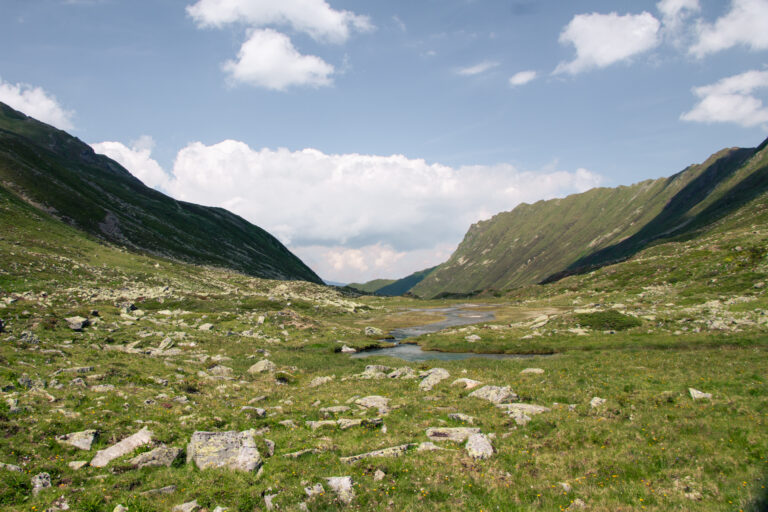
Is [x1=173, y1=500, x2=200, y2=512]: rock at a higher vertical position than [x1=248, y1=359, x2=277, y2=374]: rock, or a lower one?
higher

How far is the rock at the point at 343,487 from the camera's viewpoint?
1316 cm

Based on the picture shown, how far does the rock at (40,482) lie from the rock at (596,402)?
83.4ft

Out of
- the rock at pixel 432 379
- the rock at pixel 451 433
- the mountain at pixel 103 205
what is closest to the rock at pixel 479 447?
the rock at pixel 451 433

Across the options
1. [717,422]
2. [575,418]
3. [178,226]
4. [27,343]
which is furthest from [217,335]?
[178,226]

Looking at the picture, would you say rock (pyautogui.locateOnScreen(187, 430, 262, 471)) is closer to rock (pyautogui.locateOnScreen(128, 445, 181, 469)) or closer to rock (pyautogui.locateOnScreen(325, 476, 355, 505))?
rock (pyautogui.locateOnScreen(128, 445, 181, 469))

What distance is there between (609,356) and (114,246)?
125 meters

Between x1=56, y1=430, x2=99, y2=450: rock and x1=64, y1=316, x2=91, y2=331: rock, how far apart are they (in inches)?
1065

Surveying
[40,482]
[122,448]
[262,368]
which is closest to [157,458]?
[122,448]

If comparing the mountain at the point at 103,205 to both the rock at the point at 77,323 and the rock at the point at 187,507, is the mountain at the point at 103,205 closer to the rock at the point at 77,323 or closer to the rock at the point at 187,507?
the rock at the point at 77,323

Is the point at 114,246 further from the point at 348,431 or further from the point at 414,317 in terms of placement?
the point at 348,431

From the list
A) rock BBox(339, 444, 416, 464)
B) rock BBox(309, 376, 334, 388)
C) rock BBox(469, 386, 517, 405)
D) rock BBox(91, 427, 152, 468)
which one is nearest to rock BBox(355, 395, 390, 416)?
rock BBox(469, 386, 517, 405)

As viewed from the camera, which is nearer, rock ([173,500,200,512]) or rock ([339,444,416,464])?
rock ([173,500,200,512])

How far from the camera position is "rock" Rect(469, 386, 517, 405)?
78.1 feet

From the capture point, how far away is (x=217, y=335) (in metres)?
50.2
